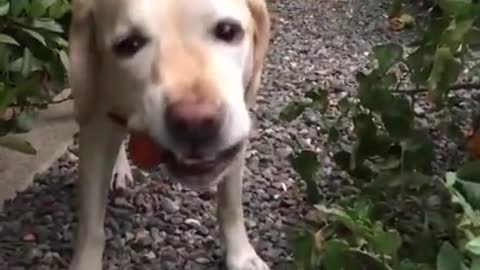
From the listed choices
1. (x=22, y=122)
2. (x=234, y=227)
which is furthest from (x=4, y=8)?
(x=234, y=227)

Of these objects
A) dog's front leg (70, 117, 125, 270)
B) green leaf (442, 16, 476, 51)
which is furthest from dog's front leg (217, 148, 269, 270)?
green leaf (442, 16, 476, 51)

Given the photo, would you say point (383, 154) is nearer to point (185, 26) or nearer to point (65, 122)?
point (185, 26)

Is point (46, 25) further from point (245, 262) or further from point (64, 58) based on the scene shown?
point (245, 262)

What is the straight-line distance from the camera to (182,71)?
5.48ft

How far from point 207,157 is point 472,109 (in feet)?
3.87

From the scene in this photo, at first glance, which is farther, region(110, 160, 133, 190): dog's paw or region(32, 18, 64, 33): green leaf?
region(110, 160, 133, 190): dog's paw

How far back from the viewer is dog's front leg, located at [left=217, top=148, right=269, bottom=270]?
224cm

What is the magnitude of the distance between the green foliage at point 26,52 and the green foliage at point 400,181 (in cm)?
48

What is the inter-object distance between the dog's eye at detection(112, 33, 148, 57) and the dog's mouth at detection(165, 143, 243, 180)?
0.17 metres

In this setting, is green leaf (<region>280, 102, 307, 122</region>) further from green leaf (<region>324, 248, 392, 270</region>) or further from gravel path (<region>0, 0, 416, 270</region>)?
green leaf (<region>324, 248, 392, 270</region>)

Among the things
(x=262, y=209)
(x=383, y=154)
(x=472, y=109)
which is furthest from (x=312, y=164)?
(x=472, y=109)

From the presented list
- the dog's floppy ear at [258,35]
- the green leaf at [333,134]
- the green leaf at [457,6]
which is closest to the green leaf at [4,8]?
the dog's floppy ear at [258,35]

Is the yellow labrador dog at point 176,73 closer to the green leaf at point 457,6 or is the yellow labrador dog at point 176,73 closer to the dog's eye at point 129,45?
the dog's eye at point 129,45

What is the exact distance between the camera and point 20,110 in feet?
7.75
